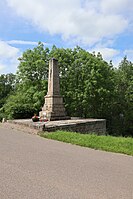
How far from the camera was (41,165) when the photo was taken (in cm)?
574

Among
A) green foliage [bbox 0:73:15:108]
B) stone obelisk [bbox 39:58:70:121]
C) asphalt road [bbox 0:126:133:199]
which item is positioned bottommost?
asphalt road [bbox 0:126:133:199]

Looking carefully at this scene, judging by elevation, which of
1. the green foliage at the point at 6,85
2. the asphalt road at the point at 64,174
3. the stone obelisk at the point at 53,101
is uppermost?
the green foliage at the point at 6,85

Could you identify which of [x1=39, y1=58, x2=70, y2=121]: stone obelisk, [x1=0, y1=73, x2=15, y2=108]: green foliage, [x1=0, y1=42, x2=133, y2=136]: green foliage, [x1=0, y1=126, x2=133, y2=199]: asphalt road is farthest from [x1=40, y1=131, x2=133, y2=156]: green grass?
[x1=0, y1=73, x2=15, y2=108]: green foliage

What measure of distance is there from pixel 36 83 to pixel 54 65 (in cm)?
1045

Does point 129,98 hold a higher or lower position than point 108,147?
higher

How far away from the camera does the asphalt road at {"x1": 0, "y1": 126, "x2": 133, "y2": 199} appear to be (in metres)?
3.99

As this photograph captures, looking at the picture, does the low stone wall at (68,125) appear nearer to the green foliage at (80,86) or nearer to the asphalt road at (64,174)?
the asphalt road at (64,174)

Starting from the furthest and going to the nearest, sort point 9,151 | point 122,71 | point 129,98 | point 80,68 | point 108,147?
point 122,71
point 129,98
point 80,68
point 108,147
point 9,151

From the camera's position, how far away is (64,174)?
505cm

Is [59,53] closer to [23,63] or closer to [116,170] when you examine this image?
[23,63]

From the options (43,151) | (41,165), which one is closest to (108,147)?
(43,151)

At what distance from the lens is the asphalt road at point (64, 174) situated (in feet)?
13.1

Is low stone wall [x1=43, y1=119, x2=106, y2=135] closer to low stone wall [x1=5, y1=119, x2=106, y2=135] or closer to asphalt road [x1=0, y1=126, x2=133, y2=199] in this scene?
low stone wall [x1=5, y1=119, x2=106, y2=135]

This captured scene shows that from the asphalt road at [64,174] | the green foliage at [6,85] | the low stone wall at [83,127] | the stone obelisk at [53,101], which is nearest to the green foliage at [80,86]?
the stone obelisk at [53,101]
